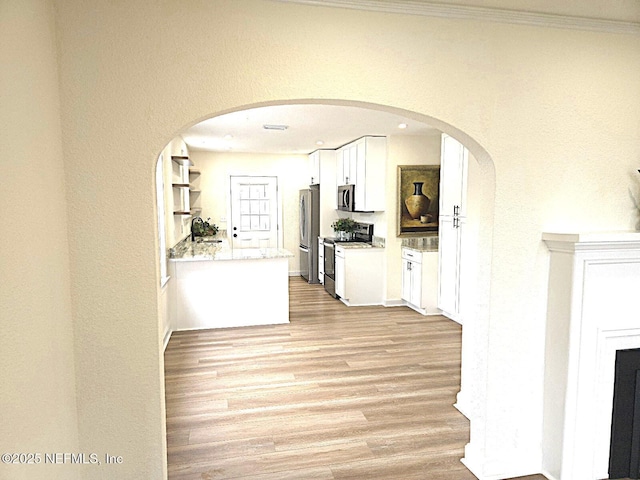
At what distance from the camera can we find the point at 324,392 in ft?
11.3

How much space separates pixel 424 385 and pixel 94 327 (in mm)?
2632

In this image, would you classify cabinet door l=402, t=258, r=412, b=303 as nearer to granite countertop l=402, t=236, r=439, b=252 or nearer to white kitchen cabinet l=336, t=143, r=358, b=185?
granite countertop l=402, t=236, r=439, b=252

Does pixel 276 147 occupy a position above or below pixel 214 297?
above

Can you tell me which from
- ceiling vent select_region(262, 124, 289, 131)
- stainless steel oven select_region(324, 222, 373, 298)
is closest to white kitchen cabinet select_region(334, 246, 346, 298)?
stainless steel oven select_region(324, 222, 373, 298)

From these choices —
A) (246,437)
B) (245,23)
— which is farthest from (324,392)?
(245,23)

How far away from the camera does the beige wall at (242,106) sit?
178cm

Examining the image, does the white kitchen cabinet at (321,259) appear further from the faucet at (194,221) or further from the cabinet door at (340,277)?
the faucet at (194,221)

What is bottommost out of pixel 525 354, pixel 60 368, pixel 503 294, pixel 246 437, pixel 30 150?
pixel 246 437

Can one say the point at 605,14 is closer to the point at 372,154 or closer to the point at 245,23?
the point at 245,23

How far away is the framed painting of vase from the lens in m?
6.10

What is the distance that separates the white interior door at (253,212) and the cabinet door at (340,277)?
2.28 metres

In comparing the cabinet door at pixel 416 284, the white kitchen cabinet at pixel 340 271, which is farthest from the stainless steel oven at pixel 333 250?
the cabinet door at pixel 416 284

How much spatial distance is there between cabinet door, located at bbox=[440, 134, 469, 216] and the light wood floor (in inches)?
57.2

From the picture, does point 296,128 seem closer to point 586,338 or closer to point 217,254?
point 217,254
